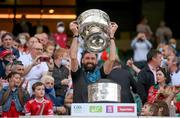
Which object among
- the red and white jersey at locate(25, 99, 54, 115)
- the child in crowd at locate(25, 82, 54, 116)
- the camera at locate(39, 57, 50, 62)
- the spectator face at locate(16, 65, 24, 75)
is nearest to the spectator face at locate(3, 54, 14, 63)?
the camera at locate(39, 57, 50, 62)

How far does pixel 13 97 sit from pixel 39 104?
0.62 meters

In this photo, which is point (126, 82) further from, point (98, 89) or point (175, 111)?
point (98, 89)

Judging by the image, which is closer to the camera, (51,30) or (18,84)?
(18,84)

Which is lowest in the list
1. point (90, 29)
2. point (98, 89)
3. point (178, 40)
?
point (98, 89)

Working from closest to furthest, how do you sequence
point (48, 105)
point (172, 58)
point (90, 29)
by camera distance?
1. point (90, 29)
2. point (48, 105)
3. point (172, 58)

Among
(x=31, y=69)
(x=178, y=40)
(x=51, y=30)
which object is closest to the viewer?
(x=31, y=69)

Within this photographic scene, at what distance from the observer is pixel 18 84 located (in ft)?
37.0

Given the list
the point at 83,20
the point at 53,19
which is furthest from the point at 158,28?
the point at 83,20

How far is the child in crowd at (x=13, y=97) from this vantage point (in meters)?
11.1

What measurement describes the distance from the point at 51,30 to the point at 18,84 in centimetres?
1077

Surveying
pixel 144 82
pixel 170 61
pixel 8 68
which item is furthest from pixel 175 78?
pixel 8 68

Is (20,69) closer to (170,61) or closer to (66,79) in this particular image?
(66,79)

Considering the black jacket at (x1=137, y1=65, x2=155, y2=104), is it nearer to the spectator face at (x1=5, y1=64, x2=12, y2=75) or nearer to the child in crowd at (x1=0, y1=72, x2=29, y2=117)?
the child in crowd at (x1=0, y1=72, x2=29, y2=117)

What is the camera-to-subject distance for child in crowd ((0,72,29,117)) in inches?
436
